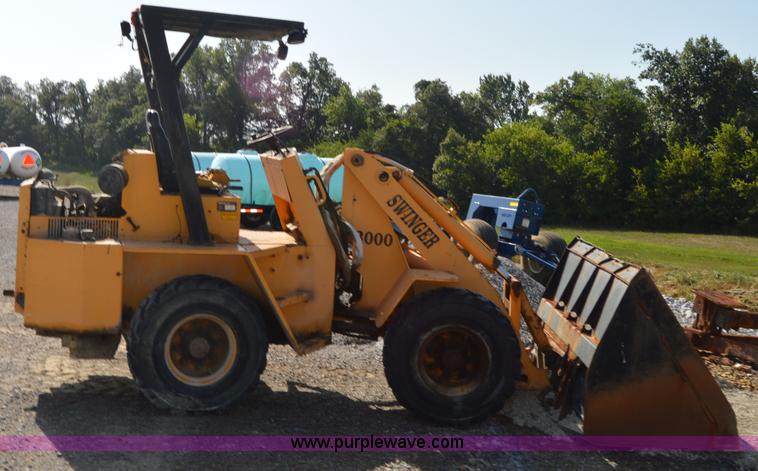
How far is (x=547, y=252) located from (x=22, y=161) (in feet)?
86.3

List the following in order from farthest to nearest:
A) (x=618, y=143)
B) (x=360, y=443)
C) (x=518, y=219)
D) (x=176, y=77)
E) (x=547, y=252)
Answer: (x=618, y=143) < (x=518, y=219) < (x=547, y=252) < (x=176, y=77) < (x=360, y=443)

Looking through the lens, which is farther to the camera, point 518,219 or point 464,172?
A: point 464,172

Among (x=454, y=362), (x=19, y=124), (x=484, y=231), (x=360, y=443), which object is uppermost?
(x=19, y=124)

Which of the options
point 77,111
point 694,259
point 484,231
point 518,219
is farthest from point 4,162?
point 77,111

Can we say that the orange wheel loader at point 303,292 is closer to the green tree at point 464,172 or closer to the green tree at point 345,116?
the green tree at point 464,172

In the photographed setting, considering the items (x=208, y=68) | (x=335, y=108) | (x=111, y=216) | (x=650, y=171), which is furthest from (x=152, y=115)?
(x=208, y=68)

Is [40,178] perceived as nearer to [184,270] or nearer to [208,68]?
[184,270]

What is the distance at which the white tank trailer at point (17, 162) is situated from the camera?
32906 millimetres

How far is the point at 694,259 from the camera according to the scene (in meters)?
21.0

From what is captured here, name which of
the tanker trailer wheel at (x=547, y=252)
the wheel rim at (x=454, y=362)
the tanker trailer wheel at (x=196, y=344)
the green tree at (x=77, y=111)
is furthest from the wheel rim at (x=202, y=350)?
the green tree at (x=77, y=111)

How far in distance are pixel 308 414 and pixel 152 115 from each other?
8.67 feet

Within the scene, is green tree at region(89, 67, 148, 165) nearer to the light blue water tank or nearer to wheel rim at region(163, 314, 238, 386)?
the light blue water tank

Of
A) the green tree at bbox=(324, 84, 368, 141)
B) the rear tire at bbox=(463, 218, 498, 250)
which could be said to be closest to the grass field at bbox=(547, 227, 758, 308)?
the rear tire at bbox=(463, 218, 498, 250)

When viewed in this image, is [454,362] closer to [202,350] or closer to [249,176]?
[202,350]
